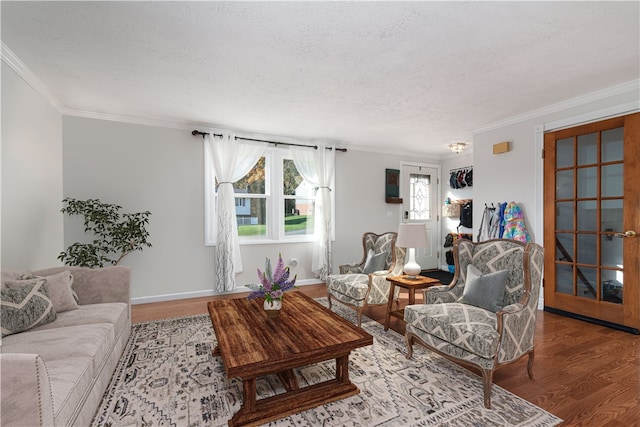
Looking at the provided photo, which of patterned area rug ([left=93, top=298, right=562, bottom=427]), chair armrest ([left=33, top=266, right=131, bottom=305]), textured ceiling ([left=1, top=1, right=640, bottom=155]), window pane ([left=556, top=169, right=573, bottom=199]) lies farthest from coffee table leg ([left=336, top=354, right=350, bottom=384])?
window pane ([left=556, top=169, right=573, bottom=199])

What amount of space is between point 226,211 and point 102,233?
59.1 inches

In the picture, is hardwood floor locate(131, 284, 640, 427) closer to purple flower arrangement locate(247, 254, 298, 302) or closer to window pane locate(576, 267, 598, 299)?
window pane locate(576, 267, 598, 299)

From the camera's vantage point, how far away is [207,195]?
441 centimetres

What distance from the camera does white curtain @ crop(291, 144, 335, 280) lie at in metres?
5.09

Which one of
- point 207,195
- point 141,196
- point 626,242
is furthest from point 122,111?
point 626,242

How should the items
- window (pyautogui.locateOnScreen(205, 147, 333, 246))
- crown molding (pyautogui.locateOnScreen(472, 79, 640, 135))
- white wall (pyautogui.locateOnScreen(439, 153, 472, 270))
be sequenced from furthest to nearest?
white wall (pyautogui.locateOnScreen(439, 153, 472, 270)), window (pyautogui.locateOnScreen(205, 147, 333, 246)), crown molding (pyautogui.locateOnScreen(472, 79, 640, 135))

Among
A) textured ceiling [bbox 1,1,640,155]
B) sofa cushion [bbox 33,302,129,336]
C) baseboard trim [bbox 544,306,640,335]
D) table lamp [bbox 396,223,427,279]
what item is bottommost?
baseboard trim [bbox 544,306,640,335]

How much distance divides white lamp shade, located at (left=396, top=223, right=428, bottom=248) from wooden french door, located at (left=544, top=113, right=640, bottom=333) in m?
1.80

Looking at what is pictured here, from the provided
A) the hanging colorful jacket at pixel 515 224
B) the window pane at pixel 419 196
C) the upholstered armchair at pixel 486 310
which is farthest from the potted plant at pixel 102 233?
the window pane at pixel 419 196

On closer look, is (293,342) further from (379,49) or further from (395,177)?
(395,177)

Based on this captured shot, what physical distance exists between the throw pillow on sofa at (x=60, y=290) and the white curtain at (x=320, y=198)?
3.29 meters

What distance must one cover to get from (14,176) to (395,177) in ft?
17.4

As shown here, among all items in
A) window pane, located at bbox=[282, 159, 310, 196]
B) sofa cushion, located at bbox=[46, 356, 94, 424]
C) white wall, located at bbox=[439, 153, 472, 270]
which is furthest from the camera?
white wall, located at bbox=[439, 153, 472, 270]

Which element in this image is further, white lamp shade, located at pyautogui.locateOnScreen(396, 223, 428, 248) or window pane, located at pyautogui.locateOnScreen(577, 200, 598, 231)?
window pane, located at pyautogui.locateOnScreen(577, 200, 598, 231)
